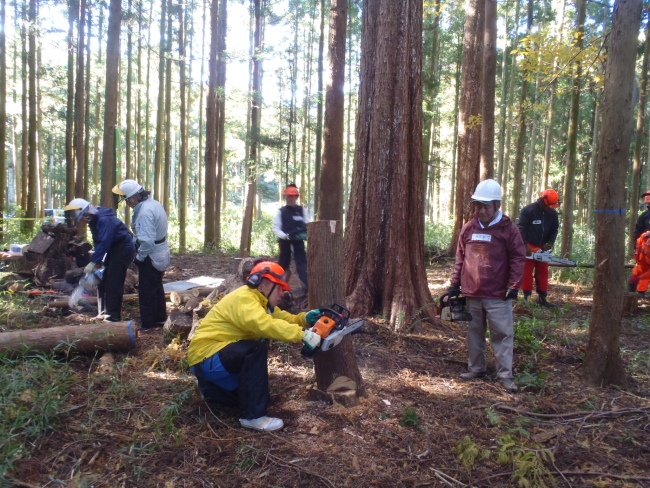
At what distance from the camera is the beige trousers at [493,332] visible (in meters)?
4.51

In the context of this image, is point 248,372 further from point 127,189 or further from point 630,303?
point 630,303

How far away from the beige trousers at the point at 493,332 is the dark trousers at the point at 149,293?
13.4 ft

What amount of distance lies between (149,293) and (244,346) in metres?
3.29

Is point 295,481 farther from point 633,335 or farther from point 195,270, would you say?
point 195,270

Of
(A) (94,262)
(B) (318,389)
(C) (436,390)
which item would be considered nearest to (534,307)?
(C) (436,390)

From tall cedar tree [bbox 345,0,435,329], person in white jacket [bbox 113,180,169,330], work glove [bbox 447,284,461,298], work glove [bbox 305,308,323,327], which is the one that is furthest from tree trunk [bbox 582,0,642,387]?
person in white jacket [bbox 113,180,169,330]

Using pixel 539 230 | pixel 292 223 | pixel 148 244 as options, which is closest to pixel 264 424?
pixel 148 244

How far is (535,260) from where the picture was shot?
7.86 meters

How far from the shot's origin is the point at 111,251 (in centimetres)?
631

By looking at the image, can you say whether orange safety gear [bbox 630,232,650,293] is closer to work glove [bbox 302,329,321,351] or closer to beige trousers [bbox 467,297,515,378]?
beige trousers [bbox 467,297,515,378]

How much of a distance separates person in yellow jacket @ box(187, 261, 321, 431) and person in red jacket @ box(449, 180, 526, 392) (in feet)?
6.05

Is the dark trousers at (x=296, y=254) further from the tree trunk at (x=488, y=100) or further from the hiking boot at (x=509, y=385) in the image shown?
the tree trunk at (x=488, y=100)

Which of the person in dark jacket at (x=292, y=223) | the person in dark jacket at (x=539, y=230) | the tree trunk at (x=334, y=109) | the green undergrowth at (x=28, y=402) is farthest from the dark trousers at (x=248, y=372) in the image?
the tree trunk at (x=334, y=109)

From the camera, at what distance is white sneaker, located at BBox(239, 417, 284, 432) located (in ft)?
11.5
